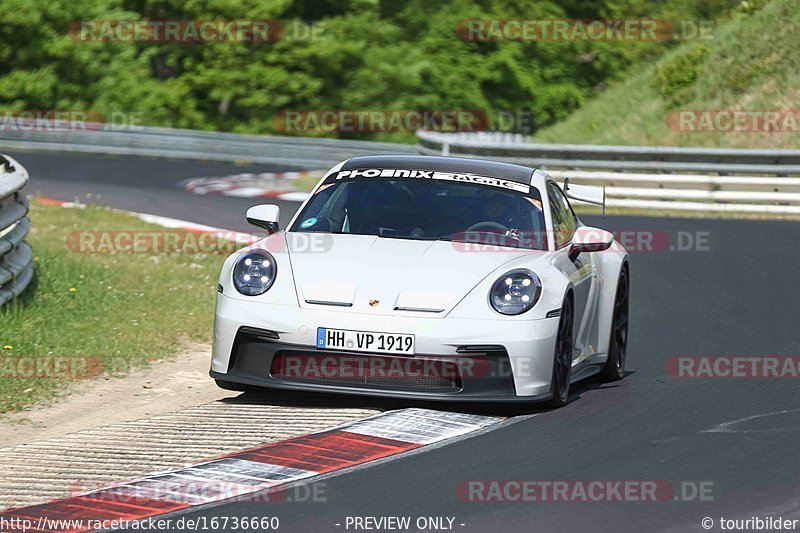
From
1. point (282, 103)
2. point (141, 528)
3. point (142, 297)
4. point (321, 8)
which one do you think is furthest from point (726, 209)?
point (321, 8)

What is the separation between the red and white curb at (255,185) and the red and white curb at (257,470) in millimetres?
14111

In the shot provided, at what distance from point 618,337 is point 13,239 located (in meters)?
4.74

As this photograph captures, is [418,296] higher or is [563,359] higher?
[418,296]

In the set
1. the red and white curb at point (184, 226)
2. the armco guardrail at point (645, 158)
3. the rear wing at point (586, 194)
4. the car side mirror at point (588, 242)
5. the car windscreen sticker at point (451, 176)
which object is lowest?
the red and white curb at point (184, 226)

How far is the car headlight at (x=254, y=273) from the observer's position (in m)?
7.68

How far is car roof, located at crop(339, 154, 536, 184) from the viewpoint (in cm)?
869

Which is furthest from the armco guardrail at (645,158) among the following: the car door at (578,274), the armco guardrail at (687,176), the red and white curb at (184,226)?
the car door at (578,274)

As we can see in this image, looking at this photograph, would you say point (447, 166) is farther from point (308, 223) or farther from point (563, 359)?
point (563, 359)

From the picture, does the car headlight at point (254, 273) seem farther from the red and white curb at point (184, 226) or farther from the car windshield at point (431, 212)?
the red and white curb at point (184, 226)

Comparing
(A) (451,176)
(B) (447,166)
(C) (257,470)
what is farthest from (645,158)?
(C) (257,470)

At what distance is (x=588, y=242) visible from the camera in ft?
27.3

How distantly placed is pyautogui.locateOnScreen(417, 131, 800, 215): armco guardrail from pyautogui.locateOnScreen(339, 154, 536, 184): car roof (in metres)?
11.7

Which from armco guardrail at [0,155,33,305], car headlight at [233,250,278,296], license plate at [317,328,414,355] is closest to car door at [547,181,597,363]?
license plate at [317,328,414,355]

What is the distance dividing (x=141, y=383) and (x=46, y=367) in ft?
2.12
